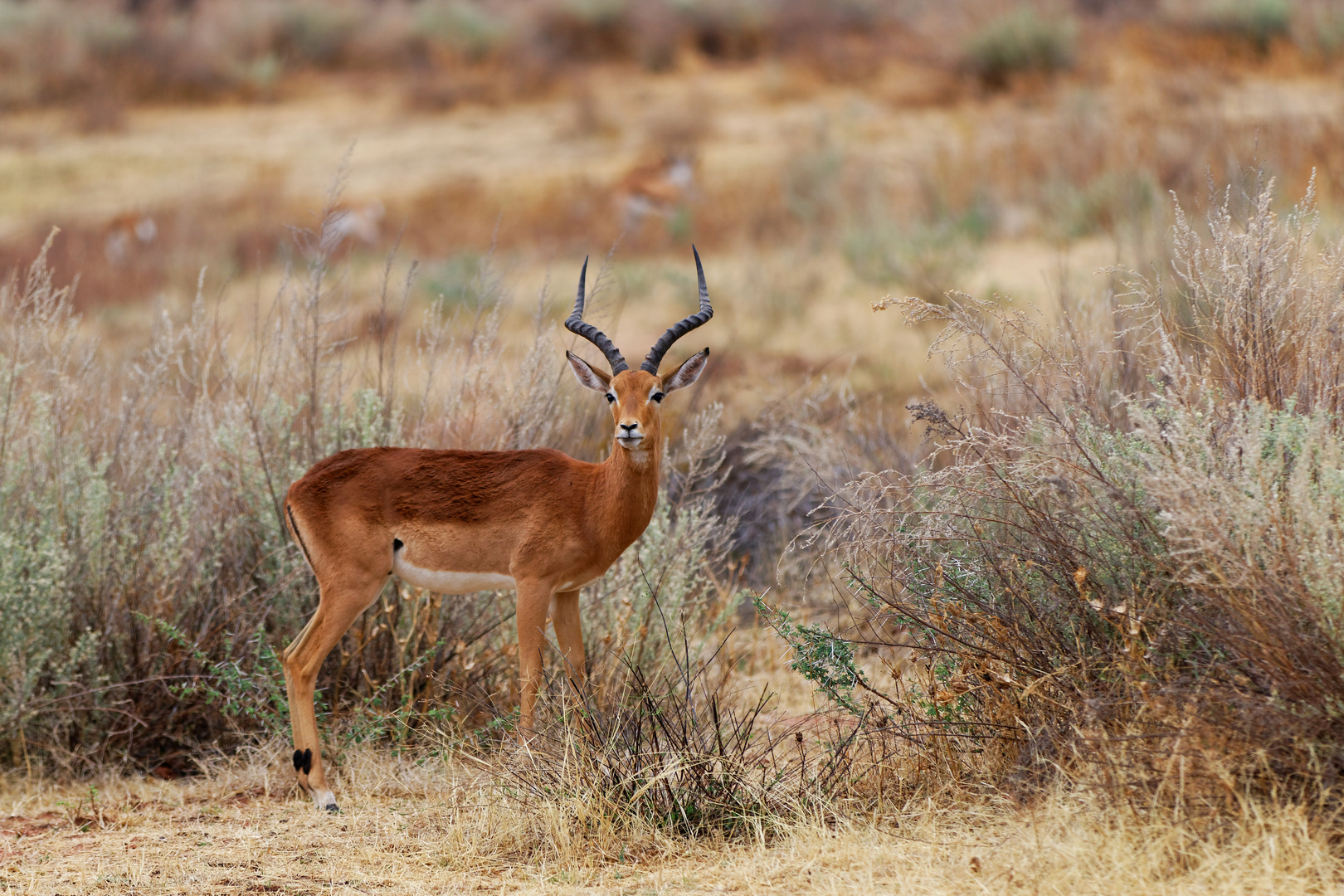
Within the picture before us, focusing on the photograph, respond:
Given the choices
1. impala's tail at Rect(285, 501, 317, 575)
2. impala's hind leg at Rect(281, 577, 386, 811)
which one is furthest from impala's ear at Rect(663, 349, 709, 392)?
impala's tail at Rect(285, 501, 317, 575)

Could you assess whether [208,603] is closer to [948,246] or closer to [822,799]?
[822,799]

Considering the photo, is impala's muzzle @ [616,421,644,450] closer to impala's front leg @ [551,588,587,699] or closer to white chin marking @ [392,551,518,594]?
white chin marking @ [392,551,518,594]

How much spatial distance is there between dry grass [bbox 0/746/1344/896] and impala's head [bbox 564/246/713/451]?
4.29ft

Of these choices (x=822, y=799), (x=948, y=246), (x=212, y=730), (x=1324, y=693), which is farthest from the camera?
(x=948, y=246)

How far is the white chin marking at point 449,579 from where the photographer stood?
17.6 feet

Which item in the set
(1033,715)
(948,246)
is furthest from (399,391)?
(948,246)

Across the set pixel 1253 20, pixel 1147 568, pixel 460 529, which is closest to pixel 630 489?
pixel 460 529

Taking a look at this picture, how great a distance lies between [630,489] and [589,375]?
535 mm

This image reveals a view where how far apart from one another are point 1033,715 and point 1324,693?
101 centimetres

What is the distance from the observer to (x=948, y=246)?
1592cm

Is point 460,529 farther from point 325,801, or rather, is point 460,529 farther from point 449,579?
point 325,801

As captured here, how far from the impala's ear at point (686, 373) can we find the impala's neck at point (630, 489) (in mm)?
231

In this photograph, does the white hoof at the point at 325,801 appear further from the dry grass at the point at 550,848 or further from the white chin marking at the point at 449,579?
the white chin marking at the point at 449,579

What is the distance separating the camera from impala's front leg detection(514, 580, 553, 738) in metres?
5.36
